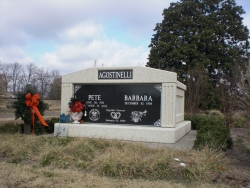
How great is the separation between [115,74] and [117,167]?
15.5 feet

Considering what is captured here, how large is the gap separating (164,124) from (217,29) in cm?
2291

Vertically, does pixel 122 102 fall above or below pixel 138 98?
below

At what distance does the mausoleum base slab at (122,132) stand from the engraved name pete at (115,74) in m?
1.68

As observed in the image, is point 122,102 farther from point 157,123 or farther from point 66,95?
point 66,95

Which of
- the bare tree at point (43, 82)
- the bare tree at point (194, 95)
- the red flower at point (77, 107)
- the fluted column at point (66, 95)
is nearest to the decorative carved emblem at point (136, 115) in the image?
the red flower at point (77, 107)

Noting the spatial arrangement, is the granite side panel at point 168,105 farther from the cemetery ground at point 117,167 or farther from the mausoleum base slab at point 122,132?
the cemetery ground at point 117,167

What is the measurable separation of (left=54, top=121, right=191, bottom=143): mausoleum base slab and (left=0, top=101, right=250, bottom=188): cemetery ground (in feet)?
5.76

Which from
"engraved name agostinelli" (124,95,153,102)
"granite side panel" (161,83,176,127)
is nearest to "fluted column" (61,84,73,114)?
"engraved name agostinelli" (124,95,153,102)

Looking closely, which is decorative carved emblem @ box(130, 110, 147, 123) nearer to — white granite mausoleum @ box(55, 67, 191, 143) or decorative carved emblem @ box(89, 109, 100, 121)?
white granite mausoleum @ box(55, 67, 191, 143)

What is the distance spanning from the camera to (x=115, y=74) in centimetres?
1034

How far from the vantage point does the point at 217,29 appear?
1177 inches

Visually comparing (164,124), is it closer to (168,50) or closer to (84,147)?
(84,147)

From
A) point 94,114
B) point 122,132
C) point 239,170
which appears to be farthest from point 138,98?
point 239,170

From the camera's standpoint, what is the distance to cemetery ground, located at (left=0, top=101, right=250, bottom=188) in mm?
5547
